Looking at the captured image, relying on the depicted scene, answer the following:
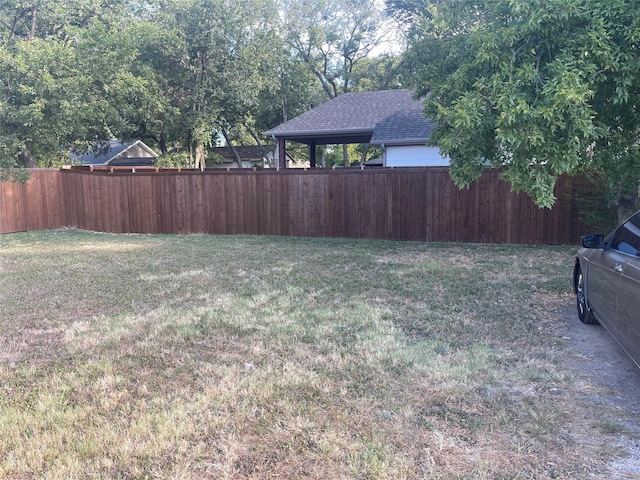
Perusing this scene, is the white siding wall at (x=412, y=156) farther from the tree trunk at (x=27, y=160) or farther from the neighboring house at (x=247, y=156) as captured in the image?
the neighboring house at (x=247, y=156)

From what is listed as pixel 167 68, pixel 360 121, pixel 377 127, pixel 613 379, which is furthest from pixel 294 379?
pixel 167 68

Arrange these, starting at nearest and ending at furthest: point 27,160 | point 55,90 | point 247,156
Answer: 1. point 55,90
2. point 27,160
3. point 247,156

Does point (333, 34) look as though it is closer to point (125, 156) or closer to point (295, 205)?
point (125, 156)

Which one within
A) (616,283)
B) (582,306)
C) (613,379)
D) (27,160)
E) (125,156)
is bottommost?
(613,379)

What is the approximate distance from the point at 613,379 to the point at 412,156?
10.7m

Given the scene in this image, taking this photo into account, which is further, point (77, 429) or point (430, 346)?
point (430, 346)

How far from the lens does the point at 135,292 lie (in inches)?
254

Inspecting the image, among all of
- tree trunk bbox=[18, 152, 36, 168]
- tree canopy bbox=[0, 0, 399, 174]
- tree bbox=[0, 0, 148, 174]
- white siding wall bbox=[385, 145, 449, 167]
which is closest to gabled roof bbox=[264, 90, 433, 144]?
white siding wall bbox=[385, 145, 449, 167]

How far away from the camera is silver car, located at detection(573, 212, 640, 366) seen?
3311 millimetres

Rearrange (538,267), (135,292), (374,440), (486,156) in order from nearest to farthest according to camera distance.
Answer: (374,440)
(486,156)
(135,292)
(538,267)

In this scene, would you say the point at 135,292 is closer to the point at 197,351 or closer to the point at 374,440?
the point at 197,351

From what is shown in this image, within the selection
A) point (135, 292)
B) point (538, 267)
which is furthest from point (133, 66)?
point (538, 267)

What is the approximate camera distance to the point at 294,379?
12.0ft

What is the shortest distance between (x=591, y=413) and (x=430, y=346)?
4.72 ft
